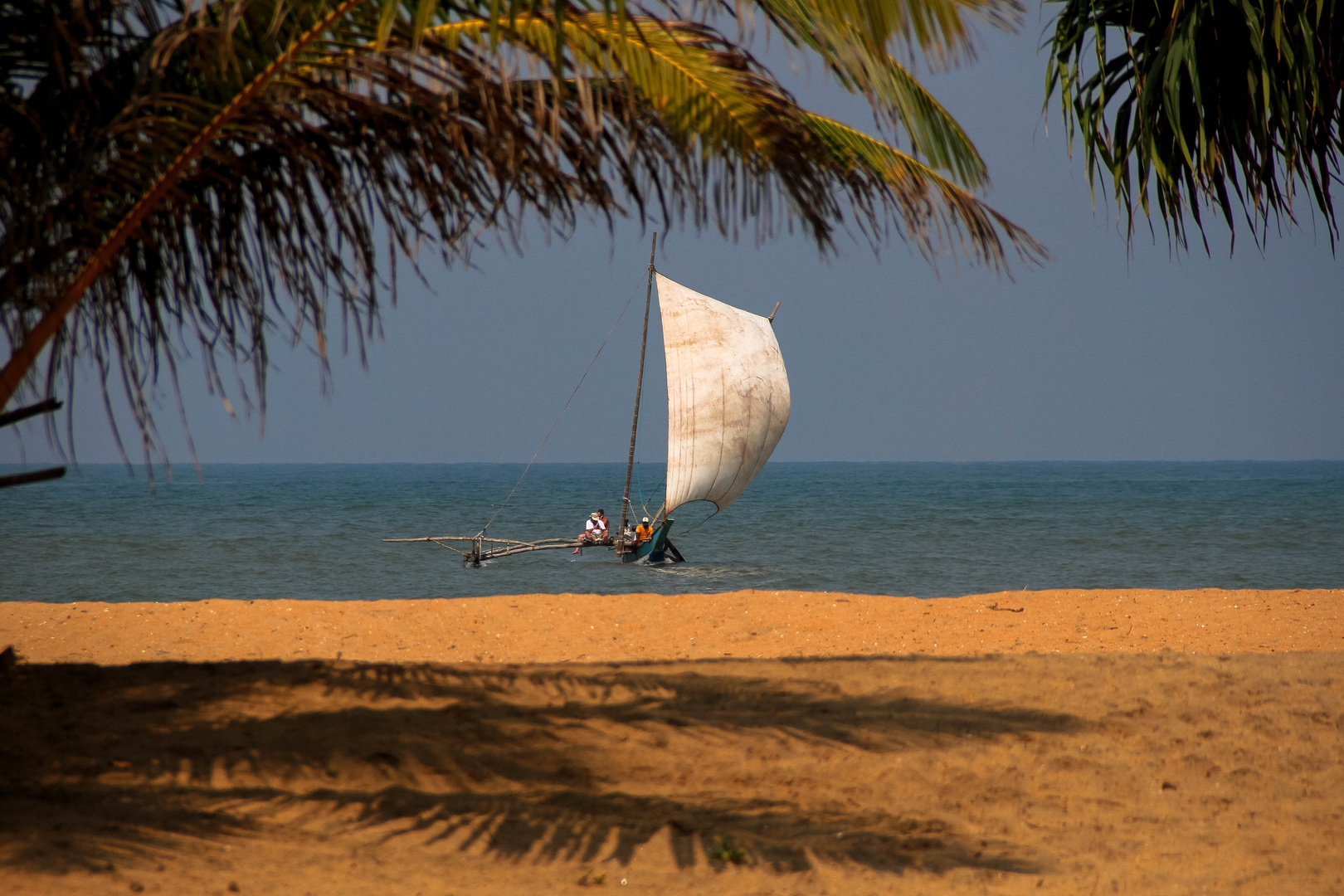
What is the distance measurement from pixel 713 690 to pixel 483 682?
4.06 ft

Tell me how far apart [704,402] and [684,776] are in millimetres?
16635

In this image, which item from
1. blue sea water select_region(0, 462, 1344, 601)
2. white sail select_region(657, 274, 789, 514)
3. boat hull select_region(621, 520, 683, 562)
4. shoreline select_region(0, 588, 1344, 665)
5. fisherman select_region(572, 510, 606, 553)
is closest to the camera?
shoreline select_region(0, 588, 1344, 665)

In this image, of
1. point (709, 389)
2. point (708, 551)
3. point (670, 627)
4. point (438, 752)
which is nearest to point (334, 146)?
point (438, 752)

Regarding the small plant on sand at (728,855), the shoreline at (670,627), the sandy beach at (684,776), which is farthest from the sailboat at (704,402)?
the small plant on sand at (728,855)

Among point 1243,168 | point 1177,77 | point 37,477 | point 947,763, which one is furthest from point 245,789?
point 1243,168

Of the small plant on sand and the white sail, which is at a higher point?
the white sail

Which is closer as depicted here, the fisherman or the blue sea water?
the blue sea water

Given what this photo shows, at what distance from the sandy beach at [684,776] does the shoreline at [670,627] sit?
1662 mm

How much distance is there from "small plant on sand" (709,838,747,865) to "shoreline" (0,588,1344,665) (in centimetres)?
310

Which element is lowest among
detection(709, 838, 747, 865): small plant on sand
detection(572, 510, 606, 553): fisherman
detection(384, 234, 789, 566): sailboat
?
detection(572, 510, 606, 553): fisherman

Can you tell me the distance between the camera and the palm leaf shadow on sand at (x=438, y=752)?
3246 millimetres

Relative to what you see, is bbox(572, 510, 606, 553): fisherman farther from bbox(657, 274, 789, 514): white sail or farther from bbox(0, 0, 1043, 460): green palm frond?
bbox(0, 0, 1043, 460): green palm frond

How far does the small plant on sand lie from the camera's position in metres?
3.21

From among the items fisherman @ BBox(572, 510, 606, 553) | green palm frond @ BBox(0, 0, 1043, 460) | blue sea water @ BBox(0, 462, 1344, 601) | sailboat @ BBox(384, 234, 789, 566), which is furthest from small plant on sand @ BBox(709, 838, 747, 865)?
fisherman @ BBox(572, 510, 606, 553)
